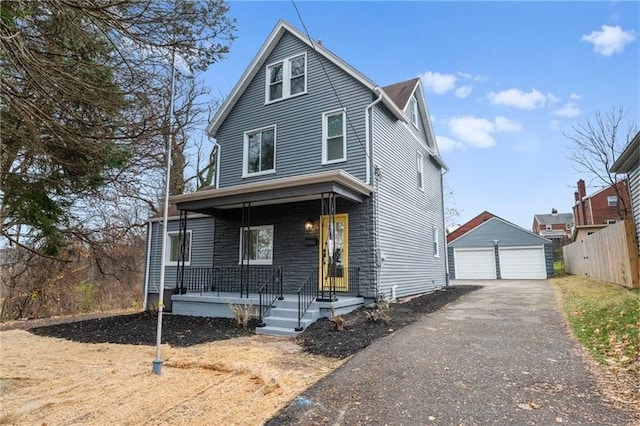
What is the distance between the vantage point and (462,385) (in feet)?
13.7

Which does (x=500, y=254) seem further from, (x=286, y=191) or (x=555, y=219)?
(x=555, y=219)

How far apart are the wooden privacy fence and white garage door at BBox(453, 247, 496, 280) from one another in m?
7.63

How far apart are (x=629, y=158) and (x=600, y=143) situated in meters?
9.43

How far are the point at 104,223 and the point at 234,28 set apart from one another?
1462 cm

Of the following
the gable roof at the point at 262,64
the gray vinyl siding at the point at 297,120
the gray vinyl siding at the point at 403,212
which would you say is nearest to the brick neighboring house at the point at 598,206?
the gray vinyl siding at the point at 403,212

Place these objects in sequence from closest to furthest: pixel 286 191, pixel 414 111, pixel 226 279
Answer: pixel 286 191, pixel 226 279, pixel 414 111

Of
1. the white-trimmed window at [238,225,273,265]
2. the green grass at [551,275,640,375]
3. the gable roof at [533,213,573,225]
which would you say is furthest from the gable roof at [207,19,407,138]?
the gable roof at [533,213,573,225]

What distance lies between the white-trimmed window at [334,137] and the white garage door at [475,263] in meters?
18.7

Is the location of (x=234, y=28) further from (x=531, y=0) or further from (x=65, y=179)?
(x=531, y=0)

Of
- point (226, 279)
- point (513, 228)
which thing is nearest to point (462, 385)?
point (226, 279)

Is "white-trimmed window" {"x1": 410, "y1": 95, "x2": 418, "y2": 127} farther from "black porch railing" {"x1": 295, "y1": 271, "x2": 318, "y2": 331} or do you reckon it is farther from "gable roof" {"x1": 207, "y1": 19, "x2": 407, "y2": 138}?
"black porch railing" {"x1": 295, "y1": 271, "x2": 318, "y2": 331}

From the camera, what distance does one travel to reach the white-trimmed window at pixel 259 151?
12344mm

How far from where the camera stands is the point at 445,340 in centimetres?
624

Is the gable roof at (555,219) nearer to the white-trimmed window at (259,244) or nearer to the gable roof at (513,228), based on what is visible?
the gable roof at (513,228)
